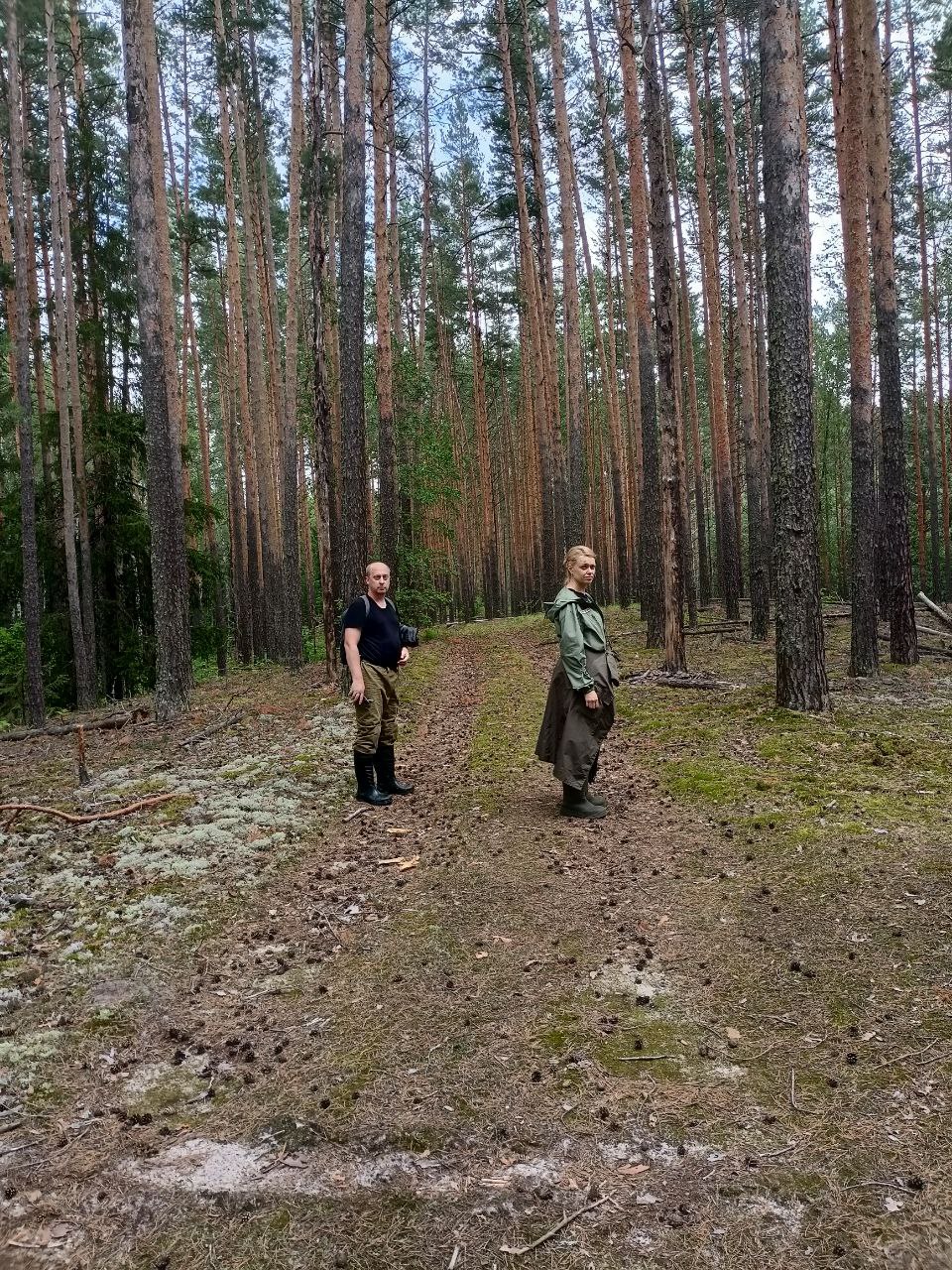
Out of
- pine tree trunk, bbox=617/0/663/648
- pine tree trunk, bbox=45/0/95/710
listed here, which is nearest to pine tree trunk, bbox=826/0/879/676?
pine tree trunk, bbox=617/0/663/648

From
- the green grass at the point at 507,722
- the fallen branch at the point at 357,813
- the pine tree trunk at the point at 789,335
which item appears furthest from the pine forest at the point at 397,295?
the fallen branch at the point at 357,813

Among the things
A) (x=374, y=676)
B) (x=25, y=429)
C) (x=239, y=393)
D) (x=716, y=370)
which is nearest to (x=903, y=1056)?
(x=374, y=676)

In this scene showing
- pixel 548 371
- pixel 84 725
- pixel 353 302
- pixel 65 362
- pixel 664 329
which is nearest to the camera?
pixel 664 329

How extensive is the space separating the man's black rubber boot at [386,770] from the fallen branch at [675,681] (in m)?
5.29

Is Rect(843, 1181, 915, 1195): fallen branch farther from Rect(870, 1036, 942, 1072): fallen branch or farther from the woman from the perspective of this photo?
the woman

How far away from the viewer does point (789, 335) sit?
797 centimetres

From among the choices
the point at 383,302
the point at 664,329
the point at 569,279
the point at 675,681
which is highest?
the point at 569,279

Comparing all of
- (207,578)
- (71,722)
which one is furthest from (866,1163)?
(207,578)

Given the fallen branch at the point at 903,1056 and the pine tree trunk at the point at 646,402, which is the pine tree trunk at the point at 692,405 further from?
the fallen branch at the point at 903,1056

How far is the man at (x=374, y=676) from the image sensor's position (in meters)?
6.58

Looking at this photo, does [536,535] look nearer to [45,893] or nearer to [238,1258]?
[45,893]

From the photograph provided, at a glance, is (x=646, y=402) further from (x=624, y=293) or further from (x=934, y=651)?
(x=624, y=293)

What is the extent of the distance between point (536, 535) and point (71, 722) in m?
21.6

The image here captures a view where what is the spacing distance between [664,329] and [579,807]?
7530 millimetres
